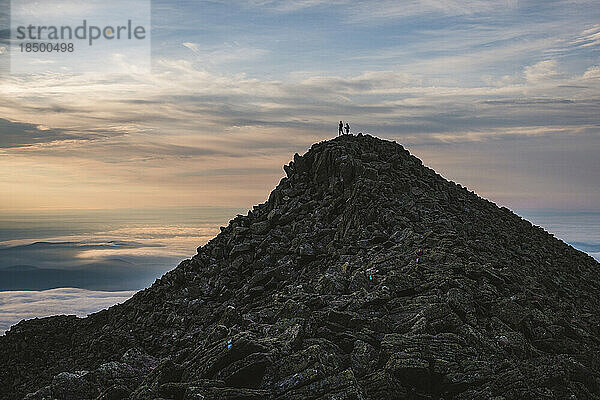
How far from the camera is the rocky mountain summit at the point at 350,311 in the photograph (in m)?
20.8

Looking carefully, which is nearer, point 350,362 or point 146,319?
point 350,362

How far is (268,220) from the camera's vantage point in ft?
154

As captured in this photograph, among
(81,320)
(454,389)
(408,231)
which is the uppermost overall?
(408,231)

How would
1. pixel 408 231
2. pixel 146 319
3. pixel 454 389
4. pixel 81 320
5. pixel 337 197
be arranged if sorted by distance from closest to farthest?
pixel 454 389 → pixel 408 231 → pixel 146 319 → pixel 337 197 → pixel 81 320

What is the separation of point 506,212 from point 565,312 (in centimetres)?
2985

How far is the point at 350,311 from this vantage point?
86.0 ft

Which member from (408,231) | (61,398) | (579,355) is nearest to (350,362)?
(579,355)

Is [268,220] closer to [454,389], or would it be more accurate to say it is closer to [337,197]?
[337,197]

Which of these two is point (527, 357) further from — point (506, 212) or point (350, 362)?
point (506, 212)

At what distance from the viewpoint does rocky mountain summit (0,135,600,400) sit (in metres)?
20.8

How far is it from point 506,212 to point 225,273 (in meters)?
34.4

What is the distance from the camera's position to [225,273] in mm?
42500

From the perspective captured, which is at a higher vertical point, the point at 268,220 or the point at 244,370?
the point at 268,220

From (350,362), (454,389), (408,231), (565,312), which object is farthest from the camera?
(408,231)
